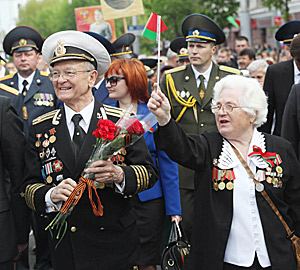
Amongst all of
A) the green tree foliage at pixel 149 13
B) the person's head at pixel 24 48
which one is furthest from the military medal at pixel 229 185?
the green tree foliage at pixel 149 13

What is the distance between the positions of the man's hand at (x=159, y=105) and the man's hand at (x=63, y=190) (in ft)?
2.37

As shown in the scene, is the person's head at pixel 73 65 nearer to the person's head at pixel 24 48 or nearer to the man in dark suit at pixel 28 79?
the man in dark suit at pixel 28 79

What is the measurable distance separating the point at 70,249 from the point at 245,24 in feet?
115

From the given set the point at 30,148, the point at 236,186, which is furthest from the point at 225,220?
the point at 30,148

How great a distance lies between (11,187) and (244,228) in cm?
168

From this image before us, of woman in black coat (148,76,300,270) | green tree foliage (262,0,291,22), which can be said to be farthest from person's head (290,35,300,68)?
green tree foliage (262,0,291,22)

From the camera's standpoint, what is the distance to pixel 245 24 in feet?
124

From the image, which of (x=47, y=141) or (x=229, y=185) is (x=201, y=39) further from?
(x=229, y=185)

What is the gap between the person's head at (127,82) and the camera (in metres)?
5.79

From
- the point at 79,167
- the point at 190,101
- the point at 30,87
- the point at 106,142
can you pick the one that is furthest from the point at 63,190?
the point at 30,87

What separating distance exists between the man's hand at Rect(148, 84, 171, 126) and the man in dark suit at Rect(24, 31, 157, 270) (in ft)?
1.99

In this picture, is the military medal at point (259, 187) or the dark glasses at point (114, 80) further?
the dark glasses at point (114, 80)

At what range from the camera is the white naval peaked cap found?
4.07m

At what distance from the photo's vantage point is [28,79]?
786cm
